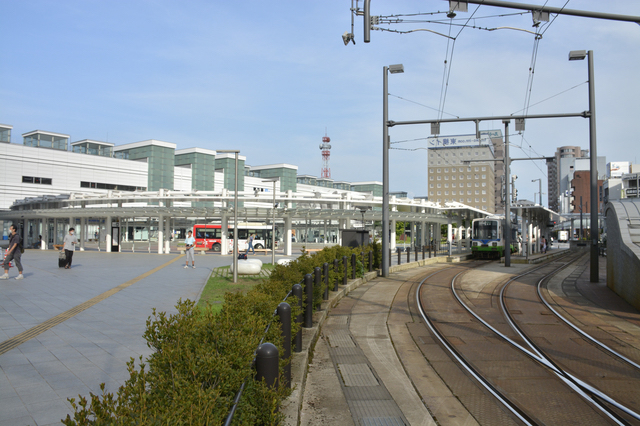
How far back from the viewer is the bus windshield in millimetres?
34375

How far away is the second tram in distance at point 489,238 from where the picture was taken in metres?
34.1

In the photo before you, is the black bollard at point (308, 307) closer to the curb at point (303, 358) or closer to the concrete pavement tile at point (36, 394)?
the curb at point (303, 358)

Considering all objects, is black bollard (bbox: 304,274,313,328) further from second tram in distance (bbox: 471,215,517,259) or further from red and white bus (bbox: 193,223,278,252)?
red and white bus (bbox: 193,223,278,252)

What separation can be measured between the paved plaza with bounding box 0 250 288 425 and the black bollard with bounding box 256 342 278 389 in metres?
2.44

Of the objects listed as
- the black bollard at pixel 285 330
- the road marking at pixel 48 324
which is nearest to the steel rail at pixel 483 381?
the black bollard at pixel 285 330

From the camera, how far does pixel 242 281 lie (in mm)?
16438

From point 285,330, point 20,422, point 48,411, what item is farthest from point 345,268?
point 20,422

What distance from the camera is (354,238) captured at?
2117 centimetres

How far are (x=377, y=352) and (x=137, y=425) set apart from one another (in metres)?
5.82

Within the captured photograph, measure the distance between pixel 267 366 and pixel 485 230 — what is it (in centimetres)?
3397

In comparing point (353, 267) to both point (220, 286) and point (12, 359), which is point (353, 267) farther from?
point (12, 359)

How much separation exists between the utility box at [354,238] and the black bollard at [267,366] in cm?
1739

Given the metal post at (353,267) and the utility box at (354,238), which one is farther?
the utility box at (354,238)

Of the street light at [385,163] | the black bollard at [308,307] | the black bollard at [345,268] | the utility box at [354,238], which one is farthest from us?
the utility box at [354,238]
